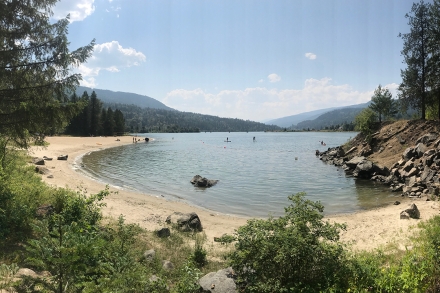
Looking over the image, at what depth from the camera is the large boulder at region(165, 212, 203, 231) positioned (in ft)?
45.6

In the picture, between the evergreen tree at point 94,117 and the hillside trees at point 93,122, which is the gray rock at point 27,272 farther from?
the evergreen tree at point 94,117

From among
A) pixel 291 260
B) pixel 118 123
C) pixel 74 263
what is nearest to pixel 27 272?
pixel 74 263

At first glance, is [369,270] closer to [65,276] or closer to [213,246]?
[65,276]

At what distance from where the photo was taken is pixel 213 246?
1184 centimetres

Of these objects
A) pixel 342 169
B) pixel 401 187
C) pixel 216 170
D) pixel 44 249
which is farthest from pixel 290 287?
pixel 342 169

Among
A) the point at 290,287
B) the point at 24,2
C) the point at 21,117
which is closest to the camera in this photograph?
the point at 290,287

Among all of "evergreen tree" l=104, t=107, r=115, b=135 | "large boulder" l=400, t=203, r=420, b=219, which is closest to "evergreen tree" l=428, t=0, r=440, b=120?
"large boulder" l=400, t=203, r=420, b=219

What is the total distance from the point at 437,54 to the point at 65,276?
1701 inches

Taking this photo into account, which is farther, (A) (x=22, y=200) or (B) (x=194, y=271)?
(A) (x=22, y=200)

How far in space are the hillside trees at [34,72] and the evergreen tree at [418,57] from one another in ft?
127

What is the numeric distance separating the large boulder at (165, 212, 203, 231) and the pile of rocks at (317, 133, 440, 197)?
18012mm

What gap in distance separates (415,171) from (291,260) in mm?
24922

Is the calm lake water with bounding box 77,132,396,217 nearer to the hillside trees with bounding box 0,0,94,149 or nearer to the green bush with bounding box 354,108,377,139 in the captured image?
the green bush with bounding box 354,108,377,139

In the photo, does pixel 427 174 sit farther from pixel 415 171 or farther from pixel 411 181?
pixel 415 171
